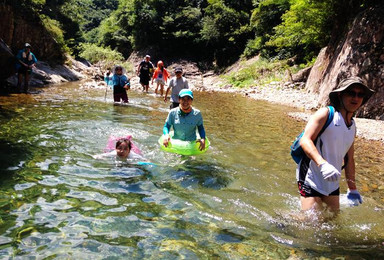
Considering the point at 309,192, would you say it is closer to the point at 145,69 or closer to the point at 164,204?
the point at 164,204

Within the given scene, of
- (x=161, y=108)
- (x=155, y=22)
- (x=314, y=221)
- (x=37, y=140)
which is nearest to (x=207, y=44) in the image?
(x=155, y=22)

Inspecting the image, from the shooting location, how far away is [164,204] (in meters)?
4.40

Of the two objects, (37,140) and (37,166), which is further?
(37,140)

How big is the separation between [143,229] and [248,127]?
24.6 ft

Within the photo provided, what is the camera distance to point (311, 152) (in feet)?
11.5

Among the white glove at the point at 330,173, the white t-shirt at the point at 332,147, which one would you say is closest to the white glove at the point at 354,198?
Answer: the white t-shirt at the point at 332,147

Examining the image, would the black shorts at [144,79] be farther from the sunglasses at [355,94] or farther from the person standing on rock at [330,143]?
the sunglasses at [355,94]

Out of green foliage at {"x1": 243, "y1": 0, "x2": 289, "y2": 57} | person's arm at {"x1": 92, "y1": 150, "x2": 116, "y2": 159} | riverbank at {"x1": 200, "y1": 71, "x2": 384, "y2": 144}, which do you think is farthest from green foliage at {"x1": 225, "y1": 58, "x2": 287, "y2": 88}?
person's arm at {"x1": 92, "y1": 150, "x2": 116, "y2": 159}

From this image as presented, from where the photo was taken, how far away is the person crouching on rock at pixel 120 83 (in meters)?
13.2

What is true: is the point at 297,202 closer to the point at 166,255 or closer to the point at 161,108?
the point at 166,255

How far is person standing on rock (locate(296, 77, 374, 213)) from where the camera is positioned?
11.8 feet

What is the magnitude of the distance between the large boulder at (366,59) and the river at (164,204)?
4.42m

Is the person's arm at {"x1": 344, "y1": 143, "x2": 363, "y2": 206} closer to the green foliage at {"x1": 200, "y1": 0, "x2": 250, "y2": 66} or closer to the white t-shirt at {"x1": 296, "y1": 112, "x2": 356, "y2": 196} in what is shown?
the white t-shirt at {"x1": 296, "y1": 112, "x2": 356, "y2": 196}

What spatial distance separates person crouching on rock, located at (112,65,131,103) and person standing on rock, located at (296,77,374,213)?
10.4 m
